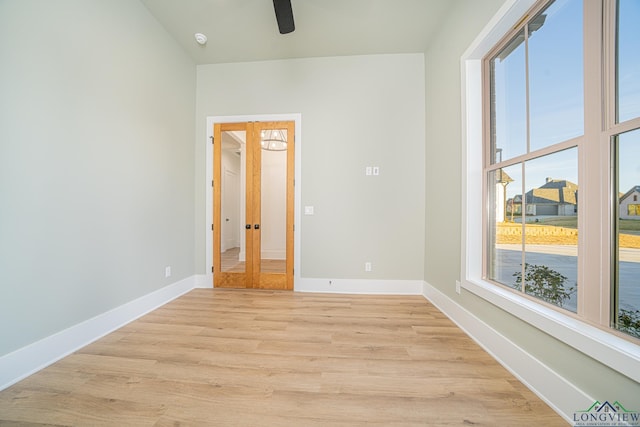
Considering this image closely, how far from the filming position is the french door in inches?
128

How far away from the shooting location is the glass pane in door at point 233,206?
3.30 m

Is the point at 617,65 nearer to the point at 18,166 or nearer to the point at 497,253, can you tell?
the point at 497,253

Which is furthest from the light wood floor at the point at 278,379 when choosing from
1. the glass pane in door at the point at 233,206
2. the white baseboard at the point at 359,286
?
the glass pane in door at the point at 233,206

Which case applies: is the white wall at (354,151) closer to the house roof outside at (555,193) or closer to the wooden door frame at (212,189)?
→ the wooden door frame at (212,189)

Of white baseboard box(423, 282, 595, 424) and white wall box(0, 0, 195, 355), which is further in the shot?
white wall box(0, 0, 195, 355)

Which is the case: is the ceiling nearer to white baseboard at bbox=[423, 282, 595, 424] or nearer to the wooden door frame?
the wooden door frame

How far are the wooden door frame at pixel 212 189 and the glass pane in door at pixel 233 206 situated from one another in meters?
0.16

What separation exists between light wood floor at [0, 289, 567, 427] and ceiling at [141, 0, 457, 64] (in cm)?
329

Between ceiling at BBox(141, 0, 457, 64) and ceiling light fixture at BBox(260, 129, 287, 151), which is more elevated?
ceiling at BBox(141, 0, 457, 64)

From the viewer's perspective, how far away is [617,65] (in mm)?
1119

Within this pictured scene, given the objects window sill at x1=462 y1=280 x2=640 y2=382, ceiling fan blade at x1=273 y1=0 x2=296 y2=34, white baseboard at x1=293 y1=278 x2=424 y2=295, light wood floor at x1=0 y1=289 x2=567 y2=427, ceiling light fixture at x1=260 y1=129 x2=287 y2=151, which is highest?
ceiling fan blade at x1=273 y1=0 x2=296 y2=34

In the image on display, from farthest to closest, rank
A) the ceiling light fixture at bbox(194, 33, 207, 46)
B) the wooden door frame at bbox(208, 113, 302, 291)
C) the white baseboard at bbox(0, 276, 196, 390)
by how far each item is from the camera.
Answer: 1. the wooden door frame at bbox(208, 113, 302, 291)
2. the ceiling light fixture at bbox(194, 33, 207, 46)
3. the white baseboard at bbox(0, 276, 196, 390)

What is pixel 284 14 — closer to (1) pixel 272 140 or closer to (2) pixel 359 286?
(1) pixel 272 140

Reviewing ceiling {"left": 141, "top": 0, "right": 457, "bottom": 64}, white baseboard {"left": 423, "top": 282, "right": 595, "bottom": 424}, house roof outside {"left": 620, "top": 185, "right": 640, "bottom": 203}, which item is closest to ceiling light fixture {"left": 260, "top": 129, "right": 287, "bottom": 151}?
ceiling {"left": 141, "top": 0, "right": 457, "bottom": 64}
